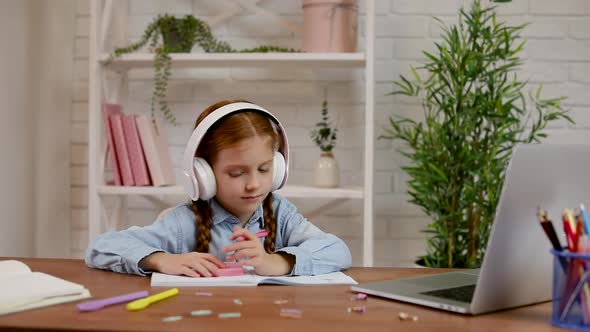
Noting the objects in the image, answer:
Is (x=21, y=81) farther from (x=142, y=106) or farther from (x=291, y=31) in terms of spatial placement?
(x=291, y=31)

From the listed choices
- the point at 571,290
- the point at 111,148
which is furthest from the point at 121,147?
the point at 571,290

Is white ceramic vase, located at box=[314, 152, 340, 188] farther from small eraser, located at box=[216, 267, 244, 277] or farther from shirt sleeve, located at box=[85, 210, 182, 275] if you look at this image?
small eraser, located at box=[216, 267, 244, 277]

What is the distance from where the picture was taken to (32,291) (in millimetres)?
1061

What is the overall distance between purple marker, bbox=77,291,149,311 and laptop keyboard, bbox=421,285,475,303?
1.39ft

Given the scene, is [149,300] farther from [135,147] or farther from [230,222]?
[135,147]

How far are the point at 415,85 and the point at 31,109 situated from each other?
1.49 m

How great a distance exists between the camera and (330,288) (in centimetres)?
121

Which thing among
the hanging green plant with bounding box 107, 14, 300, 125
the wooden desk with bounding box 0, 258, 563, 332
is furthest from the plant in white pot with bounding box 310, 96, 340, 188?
the wooden desk with bounding box 0, 258, 563, 332

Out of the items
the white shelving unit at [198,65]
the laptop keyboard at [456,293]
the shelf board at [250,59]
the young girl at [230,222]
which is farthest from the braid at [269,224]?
the shelf board at [250,59]

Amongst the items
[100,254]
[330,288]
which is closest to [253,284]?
[330,288]

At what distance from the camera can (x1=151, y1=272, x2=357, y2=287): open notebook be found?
1.21 m

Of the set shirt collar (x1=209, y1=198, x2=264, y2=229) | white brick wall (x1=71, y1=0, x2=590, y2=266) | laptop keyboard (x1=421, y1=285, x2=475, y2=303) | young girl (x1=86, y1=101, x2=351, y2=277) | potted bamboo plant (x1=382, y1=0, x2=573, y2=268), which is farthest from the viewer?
white brick wall (x1=71, y1=0, x2=590, y2=266)

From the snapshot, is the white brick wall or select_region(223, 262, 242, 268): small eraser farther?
the white brick wall

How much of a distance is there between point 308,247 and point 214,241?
9.7 inches
